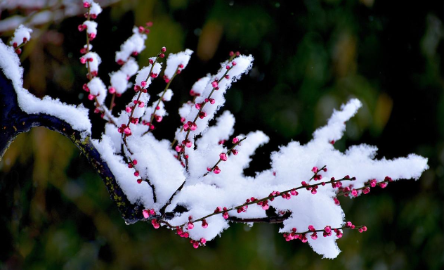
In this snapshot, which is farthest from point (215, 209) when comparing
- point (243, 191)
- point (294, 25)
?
point (294, 25)

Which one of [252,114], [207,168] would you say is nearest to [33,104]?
[207,168]

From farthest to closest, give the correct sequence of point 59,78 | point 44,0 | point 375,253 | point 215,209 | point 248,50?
point 375,253, point 248,50, point 59,78, point 44,0, point 215,209

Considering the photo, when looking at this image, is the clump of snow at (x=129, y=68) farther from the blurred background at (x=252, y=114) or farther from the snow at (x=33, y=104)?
the blurred background at (x=252, y=114)

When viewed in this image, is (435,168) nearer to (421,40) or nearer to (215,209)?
(421,40)

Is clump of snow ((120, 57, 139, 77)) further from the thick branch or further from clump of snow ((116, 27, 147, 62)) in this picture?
the thick branch

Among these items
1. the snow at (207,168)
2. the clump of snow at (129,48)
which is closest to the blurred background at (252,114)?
the clump of snow at (129,48)

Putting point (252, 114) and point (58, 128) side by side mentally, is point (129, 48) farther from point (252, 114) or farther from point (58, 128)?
point (252, 114)
